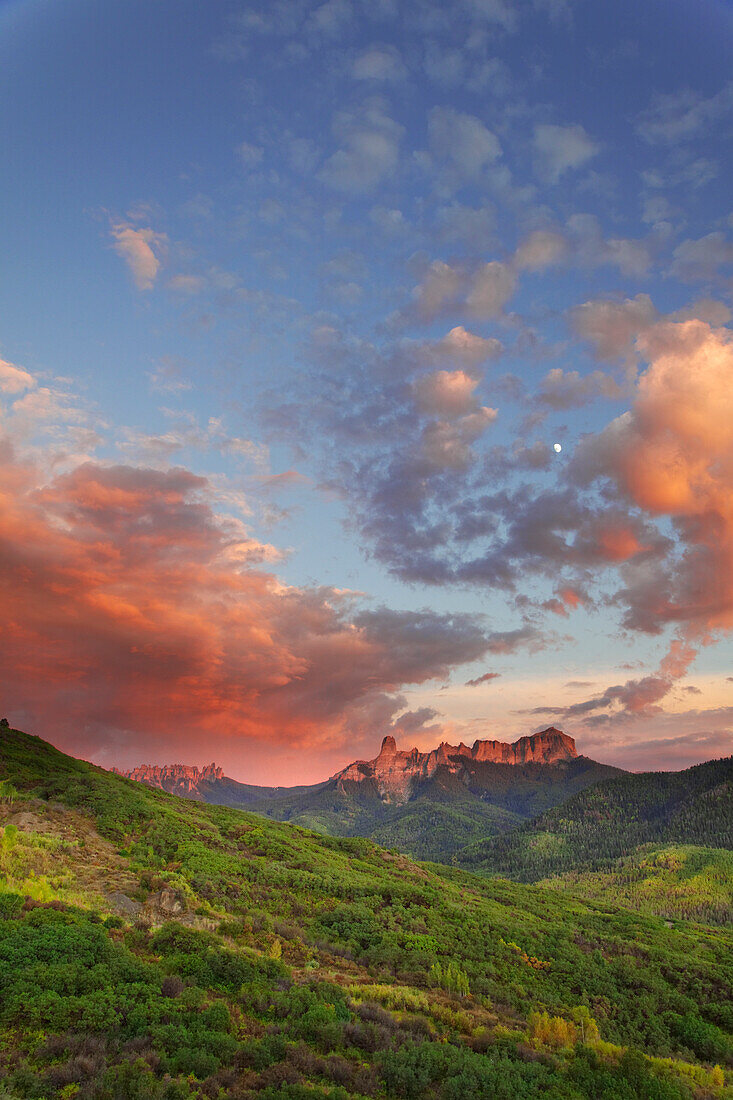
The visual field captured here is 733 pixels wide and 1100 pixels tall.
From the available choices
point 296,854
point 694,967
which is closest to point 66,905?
point 296,854

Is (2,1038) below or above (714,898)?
above

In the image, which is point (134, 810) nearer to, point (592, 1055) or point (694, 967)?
point (592, 1055)

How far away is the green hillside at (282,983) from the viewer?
53.0ft

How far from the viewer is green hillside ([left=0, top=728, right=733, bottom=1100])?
16.1 meters

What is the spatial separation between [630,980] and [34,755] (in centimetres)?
7229

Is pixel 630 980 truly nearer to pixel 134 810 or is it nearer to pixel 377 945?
pixel 377 945

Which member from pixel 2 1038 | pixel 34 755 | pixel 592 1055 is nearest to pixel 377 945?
pixel 592 1055

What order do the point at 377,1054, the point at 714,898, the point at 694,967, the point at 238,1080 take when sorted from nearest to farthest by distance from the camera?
the point at 238,1080, the point at 377,1054, the point at 694,967, the point at 714,898

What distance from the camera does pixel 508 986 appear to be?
39.0m

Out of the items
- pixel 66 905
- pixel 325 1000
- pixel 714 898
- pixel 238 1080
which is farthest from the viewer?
pixel 714 898

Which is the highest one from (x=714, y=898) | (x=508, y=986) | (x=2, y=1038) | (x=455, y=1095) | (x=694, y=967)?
(x=2, y=1038)

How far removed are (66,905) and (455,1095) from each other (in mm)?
19441

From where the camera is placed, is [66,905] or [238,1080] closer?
[238,1080]

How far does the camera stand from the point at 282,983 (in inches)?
974
